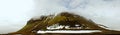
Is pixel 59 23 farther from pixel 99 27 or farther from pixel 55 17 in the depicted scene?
pixel 99 27

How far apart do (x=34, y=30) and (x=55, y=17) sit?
0.33m

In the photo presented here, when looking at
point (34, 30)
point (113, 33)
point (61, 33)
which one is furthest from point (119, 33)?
point (34, 30)

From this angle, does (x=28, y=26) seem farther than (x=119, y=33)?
Yes

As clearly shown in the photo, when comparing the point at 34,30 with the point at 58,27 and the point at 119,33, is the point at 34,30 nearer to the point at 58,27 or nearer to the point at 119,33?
the point at 58,27

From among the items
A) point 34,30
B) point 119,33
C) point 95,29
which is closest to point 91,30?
point 95,29

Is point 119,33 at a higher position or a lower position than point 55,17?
lower

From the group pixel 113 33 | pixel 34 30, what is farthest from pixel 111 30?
pixel 34 30

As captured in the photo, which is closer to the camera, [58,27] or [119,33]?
[119,33]

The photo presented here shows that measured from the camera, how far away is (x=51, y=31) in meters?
4.33

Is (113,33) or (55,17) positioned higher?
(55,17)

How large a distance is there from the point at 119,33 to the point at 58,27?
846 millimetres

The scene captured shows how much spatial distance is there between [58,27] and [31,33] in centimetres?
39

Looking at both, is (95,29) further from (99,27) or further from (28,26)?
(28,26)

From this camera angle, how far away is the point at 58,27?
14.5 ft
